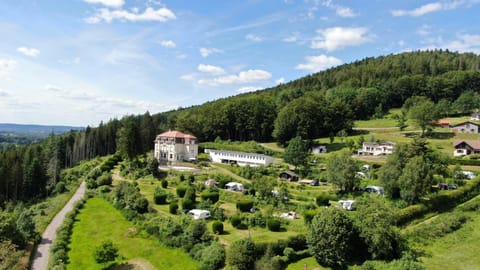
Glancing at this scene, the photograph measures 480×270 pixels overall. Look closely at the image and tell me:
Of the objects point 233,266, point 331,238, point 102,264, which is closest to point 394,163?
point 331,238

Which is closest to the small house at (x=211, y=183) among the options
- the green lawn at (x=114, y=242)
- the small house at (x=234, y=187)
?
the small house at (x=234, y=187)

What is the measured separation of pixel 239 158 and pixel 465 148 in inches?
1504

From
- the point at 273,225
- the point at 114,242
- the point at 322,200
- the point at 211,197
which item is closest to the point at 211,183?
the point at 211,197

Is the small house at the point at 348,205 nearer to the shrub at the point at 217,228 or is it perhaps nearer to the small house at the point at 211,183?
the shrub at the point at 217,228

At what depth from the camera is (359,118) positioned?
323ft

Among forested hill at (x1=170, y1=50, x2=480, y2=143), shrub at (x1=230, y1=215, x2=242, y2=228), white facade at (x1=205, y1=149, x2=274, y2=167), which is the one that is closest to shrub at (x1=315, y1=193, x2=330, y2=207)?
shrub at (x1=230, y1=215, x2=242, y2=228)

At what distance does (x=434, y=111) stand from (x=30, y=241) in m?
73.1

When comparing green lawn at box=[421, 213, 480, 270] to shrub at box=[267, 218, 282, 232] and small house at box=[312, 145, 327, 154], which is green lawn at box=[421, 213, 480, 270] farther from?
small house at box=[312, 145, 327, 154]

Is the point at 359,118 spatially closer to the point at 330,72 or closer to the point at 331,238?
the point at 330,72

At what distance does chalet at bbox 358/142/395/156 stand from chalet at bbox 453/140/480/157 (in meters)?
9.73

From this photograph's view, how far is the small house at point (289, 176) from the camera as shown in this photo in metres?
48.3

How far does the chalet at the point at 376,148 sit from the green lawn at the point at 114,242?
44.3 metres

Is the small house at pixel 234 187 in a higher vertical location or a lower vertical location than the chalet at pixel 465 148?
lower

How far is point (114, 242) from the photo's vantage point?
1208 inches
